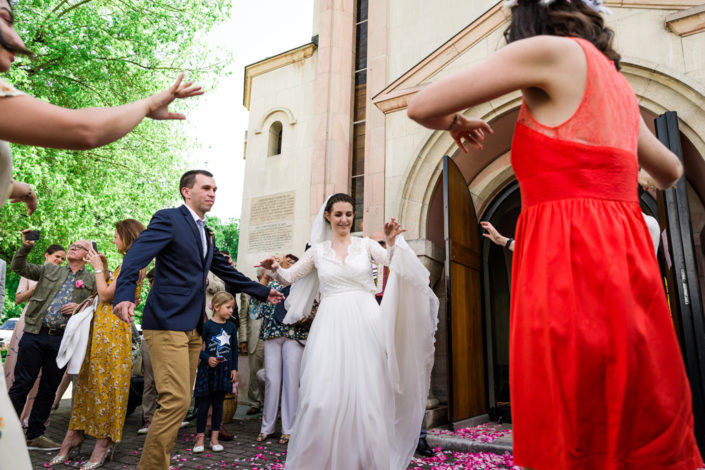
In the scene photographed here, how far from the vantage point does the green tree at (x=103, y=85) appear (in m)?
10.2

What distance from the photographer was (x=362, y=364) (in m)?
3.92

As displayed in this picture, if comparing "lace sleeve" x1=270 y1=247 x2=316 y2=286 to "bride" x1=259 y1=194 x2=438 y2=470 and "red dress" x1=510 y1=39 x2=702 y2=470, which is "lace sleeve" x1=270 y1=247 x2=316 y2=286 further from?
"red dress" x1=510 y1=39 x2=702 y2=470

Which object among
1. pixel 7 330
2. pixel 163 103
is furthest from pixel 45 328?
pixel 7 330

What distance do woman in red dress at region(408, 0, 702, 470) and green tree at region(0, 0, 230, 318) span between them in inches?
389

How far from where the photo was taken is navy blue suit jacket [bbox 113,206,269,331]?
3.65 metres

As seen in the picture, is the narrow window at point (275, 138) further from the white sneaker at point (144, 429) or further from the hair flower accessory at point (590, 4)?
the hair flower accessory at point (590, 4)

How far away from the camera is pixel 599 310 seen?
4.26 feet

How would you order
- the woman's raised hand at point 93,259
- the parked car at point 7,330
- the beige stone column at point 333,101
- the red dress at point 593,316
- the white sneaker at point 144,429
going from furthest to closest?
1. the parked car at point 7,330
2. the beige stone column at point 333,101
3. the white sneaker at point 144,429
4. the woman's raised hand at point 93,259
5. the red dress at point 593,316

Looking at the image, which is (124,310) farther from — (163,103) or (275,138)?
(275,138)

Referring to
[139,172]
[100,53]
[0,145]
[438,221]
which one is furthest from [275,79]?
[0,145]

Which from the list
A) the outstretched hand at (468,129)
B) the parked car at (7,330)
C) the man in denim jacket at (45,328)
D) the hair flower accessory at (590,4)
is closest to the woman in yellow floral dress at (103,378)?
the man in denim jacket at (45,328)

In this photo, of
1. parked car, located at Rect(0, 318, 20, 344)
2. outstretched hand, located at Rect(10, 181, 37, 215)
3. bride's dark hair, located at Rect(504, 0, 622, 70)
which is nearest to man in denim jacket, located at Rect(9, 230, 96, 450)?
outstretched hand, located at Rect(10, 181, 37, 215)

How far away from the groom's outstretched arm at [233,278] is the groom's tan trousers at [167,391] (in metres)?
0.80

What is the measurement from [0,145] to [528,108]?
1607 mm
